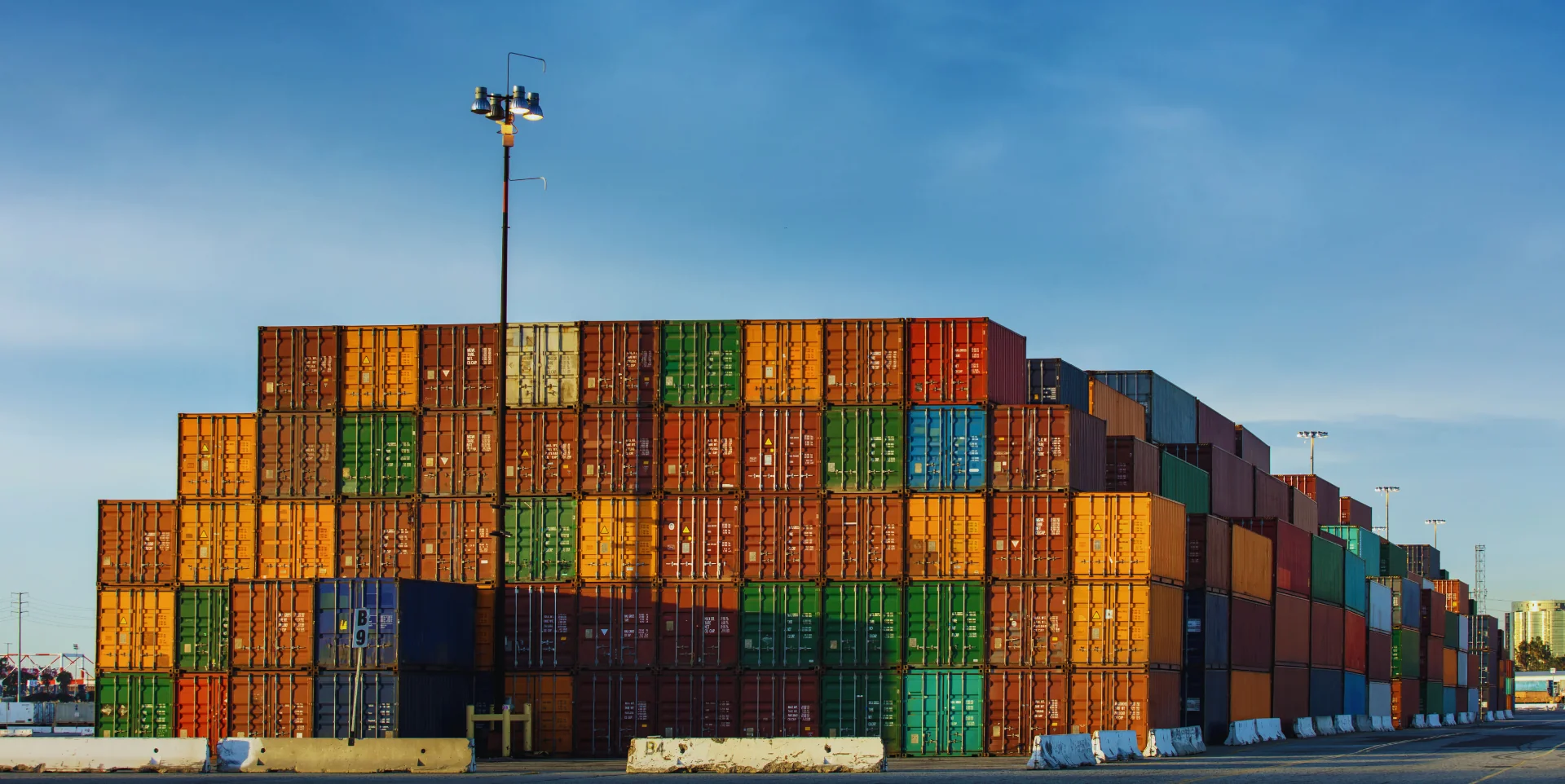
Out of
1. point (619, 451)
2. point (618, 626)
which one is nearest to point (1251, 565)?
point (618, 626)

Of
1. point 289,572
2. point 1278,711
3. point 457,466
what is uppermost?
point 457,466

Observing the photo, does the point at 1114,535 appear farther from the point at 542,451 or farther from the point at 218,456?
the point at 218,456

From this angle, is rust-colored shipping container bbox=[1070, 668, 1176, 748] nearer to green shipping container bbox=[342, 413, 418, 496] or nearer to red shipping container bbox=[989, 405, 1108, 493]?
red shipping container bbox=[989, 405, 1108, 493]

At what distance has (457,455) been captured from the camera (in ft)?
169

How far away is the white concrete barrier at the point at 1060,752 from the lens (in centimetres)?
4153

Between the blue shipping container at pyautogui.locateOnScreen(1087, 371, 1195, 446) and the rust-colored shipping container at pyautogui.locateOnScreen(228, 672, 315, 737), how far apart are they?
3182cm

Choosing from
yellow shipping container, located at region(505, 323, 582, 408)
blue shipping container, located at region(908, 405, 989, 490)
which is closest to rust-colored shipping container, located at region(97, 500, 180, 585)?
yellow shipping container, located at region(505, 323, 582, 408)

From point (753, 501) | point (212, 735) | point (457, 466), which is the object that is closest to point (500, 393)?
point (457, 466)

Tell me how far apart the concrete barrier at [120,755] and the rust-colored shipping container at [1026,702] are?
21.3 m

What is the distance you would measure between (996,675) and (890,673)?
302 centimetres

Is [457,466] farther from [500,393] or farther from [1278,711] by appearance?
[1278,711]

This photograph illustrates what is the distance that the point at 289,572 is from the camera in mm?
51625

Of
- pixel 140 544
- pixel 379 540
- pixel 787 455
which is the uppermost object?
pixel 787 455

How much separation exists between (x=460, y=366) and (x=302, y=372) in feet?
16.3
